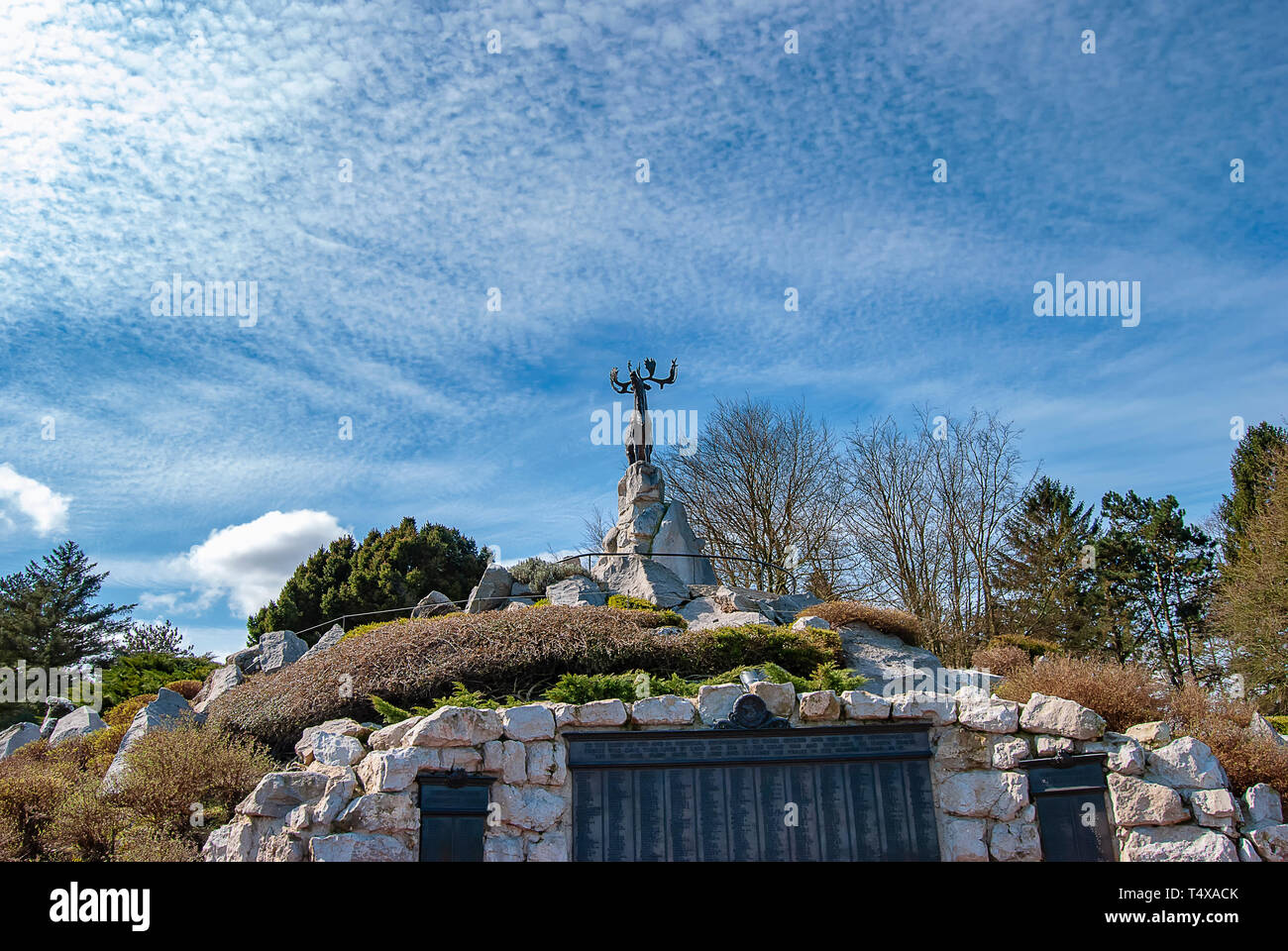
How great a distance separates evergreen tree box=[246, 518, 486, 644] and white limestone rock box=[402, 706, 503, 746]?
17.1 m

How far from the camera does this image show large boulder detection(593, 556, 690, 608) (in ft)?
55.2

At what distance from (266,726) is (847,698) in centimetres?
665

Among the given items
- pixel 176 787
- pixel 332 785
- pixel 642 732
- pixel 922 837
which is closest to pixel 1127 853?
pixel 922 837

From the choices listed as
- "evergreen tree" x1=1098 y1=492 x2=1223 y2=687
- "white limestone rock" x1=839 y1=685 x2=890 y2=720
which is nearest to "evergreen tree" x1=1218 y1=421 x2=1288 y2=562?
"evergreen tree" x1=1098 y1=492 x2=1223 y2=687

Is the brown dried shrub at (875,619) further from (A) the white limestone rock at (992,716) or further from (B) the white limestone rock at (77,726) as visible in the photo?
(B) the white limestone rock at (77,726)

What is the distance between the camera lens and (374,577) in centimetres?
2498

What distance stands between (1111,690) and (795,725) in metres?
3.30

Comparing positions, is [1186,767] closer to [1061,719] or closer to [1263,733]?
[1061,719]

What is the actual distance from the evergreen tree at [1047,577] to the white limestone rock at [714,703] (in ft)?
55.7

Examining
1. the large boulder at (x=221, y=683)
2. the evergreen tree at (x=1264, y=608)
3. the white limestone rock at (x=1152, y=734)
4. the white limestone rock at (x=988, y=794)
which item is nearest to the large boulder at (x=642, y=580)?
the large boulder at (x=221, y=683)

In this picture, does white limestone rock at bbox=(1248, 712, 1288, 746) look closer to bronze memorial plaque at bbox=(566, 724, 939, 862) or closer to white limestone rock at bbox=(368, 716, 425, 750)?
bronze memorial plaque at bbox=(566, 724, 939, 862)

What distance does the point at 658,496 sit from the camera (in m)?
19.7
